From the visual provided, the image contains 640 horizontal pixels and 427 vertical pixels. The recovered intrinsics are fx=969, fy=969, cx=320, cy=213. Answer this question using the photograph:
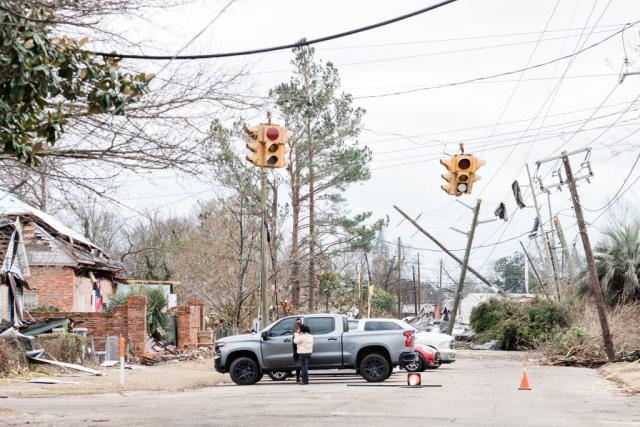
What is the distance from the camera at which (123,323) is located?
33.1m

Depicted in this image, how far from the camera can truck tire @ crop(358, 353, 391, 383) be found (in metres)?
25.3

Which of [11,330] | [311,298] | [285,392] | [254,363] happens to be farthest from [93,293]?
[285,392]

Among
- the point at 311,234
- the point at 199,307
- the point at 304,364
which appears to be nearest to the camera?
the point at 304,364

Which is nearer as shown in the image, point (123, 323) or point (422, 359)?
point (422, 359)

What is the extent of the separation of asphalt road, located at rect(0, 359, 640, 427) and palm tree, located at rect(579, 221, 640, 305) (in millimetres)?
A: 16774

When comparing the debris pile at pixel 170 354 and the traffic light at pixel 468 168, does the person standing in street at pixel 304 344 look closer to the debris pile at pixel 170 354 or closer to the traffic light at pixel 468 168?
the traffic light at pixel 468 168

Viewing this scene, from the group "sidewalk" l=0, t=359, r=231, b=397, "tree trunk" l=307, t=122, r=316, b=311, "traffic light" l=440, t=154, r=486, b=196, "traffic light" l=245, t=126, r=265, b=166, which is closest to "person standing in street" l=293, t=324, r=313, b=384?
"sidewalk" l=0, t=359, r=231, b=397

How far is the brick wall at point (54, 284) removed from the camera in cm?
3894

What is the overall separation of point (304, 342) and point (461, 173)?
5814mm

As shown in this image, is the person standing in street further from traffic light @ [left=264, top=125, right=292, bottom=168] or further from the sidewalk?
traffic light @ [left=264, top=125, right=292, bottom=168]

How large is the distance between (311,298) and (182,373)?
2573 cm

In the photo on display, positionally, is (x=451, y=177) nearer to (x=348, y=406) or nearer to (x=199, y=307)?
(x=348, y=406)

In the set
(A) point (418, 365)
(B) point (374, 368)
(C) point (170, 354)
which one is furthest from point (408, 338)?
(C) point (170, 354)

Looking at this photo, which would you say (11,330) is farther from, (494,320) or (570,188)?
(494,320)
